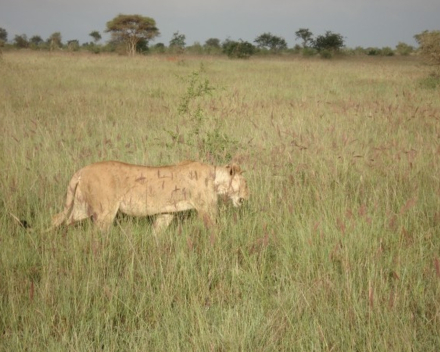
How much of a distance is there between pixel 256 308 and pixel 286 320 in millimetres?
189

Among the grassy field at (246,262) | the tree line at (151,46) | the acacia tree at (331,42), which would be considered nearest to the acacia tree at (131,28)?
the tree line at (151,46)

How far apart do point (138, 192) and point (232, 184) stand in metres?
0.89

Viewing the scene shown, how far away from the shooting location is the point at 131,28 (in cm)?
4169

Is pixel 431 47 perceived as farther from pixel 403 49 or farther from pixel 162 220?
pixel 403 49

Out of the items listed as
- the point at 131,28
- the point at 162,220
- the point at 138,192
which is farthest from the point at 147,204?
the point at 131,28

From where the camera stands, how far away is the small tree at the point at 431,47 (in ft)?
50.0

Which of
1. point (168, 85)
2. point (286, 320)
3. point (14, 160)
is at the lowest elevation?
point (286, 320)

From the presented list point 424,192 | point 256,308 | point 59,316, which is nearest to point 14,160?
point 59,316

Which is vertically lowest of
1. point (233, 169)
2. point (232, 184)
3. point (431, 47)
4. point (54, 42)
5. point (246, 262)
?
point (246, 262)

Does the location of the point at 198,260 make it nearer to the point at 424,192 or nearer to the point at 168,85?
the point at 424,192

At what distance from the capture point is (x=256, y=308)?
2404mm

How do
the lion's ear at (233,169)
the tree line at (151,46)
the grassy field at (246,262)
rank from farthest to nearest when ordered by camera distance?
the tree line at (151,46) → the lion's ear at (233,169) → the grassy field at (246,262)

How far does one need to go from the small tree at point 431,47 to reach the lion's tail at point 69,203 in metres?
15.0

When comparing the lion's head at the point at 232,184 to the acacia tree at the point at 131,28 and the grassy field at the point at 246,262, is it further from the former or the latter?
the acacia tree at the point at 131,28
